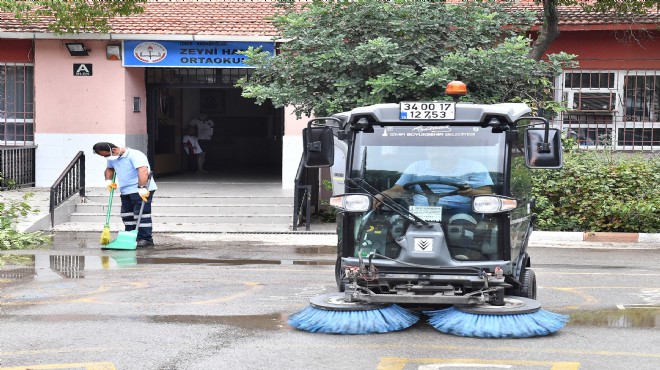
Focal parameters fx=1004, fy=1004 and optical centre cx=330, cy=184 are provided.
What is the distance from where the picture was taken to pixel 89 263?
13.2m

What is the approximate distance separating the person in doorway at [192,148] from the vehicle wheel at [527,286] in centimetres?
1771

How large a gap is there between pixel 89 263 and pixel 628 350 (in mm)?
7666

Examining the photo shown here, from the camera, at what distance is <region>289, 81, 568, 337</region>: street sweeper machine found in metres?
8.42

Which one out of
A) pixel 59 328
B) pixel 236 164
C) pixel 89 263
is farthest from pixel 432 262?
pixel 236 164

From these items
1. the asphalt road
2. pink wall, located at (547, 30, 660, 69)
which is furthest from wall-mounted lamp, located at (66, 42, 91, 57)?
pink wall, located at (547, 30, 660, 69)

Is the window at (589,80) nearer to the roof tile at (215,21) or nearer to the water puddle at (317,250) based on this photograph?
the roof tile at (215,21)

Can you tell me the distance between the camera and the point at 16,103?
22141 mm

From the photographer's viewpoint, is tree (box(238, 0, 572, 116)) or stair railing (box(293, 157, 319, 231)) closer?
tree (box(238, 0, 572, 116))

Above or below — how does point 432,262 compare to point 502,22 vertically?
below

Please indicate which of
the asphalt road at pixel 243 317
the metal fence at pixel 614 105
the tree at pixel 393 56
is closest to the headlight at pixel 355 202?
the asphalt road at pixel 243 317

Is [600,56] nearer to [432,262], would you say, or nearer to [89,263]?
[89,263]

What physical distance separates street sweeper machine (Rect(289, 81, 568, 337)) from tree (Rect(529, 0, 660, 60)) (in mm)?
10061

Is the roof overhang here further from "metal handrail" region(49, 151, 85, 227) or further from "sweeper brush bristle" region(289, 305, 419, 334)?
"sweeper brush bristle" region(289, 305, 419, 334)

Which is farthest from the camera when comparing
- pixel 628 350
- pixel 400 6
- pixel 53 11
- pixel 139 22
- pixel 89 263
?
pixel 139 22
